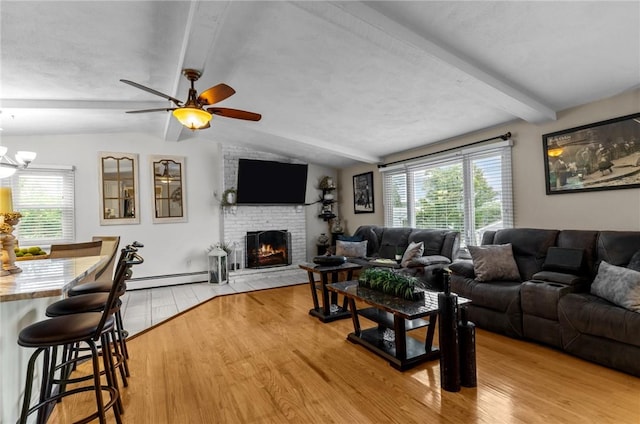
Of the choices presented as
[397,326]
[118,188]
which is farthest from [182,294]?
[397,326]

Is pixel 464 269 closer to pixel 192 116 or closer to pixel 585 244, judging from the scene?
pixel 585 244

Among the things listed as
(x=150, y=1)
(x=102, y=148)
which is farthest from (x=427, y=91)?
(x=102, y=148)

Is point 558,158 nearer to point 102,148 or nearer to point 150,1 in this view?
point 150,1

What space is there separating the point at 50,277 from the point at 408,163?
16.7 feet

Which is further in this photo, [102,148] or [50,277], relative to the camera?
[102,148]

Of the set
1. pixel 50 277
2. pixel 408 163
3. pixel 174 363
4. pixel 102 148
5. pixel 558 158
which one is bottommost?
pixel 174 363

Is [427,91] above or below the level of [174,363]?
above

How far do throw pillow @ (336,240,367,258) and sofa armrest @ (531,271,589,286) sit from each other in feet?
9.65

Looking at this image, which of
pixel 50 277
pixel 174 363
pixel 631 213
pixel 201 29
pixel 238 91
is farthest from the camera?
pixel 238 91

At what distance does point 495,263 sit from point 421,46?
93.4 inches

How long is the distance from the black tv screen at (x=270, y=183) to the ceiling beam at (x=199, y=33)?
292cm

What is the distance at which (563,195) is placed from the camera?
354cm

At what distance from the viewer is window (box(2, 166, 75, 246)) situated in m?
4.82

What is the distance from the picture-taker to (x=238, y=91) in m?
3.81
